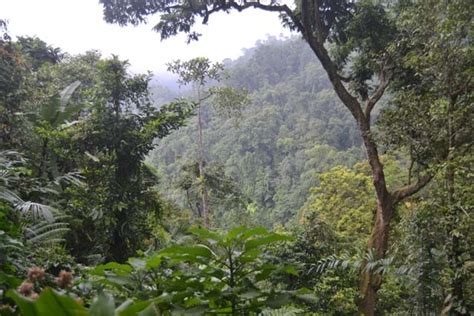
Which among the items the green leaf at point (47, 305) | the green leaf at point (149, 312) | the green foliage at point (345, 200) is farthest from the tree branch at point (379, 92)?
the green leaf at point (47, 305)

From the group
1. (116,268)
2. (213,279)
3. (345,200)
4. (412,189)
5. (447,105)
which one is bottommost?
(345,200)

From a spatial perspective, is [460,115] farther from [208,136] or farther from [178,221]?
[208,136]

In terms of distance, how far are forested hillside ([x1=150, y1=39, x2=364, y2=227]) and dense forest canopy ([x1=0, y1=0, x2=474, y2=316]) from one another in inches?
474

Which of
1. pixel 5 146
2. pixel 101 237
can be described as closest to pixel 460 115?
pixel 101 237

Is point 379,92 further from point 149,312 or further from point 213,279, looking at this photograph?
point 149,312

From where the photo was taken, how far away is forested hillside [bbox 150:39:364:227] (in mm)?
22703

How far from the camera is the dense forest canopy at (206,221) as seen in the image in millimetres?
1177

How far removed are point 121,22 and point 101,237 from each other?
3.82 metres

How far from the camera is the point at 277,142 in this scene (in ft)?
90.2

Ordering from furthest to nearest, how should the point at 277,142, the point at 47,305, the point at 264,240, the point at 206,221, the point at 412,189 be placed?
the point at 277,142, the point at 206,221, the point at 412,189, the point at 264,240, the point at 47,305

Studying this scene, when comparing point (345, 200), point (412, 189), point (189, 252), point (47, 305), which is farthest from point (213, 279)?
point (345, 200)

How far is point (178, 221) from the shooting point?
372 inches

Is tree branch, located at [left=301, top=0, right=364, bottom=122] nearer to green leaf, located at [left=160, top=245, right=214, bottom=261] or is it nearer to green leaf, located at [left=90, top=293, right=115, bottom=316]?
green leaf, located at [left=160, top=245, right=214, bottom=261]

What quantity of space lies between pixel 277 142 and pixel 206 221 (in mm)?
17197
